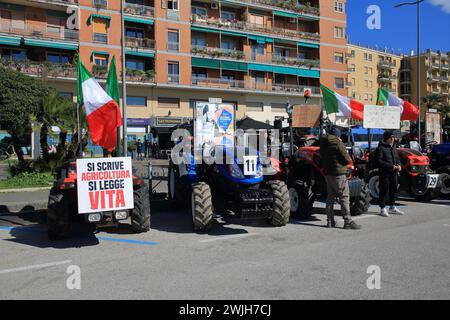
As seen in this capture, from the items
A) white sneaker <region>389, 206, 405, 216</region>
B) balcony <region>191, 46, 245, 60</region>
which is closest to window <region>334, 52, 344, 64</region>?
balcony <region>191, 46, 245, 60</region>

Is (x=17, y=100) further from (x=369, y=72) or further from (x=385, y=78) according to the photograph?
(x=385, y=78)

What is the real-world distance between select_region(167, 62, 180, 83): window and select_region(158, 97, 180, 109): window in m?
1.72

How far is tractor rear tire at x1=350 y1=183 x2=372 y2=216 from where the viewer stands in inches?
346

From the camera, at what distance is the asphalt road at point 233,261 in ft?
14.4

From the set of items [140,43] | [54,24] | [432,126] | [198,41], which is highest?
[54,24]

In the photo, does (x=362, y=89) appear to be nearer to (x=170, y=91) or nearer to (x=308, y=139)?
(x=170, y=91)

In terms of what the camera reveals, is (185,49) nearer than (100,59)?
No

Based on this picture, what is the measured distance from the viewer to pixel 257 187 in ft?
25.2

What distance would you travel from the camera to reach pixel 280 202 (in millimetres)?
7309

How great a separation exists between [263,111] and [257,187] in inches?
1428

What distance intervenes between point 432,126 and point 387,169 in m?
10.4

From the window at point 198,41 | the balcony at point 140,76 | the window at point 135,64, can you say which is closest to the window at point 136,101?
the balcony at point 140,76

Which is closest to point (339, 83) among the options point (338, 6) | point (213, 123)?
point (338, 6)

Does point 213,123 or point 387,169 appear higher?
point 213,123
